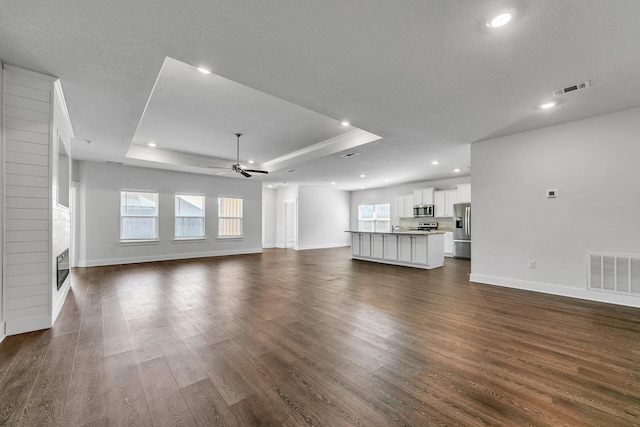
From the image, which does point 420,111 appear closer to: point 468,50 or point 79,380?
point 468,50

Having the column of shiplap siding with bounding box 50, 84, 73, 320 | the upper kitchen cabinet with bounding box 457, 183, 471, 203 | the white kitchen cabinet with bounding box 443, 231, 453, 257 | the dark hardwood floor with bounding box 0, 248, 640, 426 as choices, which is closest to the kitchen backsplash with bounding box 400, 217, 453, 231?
the white kitchen cabinet with bounding box 443, 231, 453, 257

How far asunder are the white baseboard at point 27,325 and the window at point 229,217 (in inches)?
247

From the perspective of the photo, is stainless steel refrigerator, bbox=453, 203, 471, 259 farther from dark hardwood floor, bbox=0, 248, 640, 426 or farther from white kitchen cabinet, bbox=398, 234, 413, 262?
dark hardwood floor, bbox=0, 248, 640, 426

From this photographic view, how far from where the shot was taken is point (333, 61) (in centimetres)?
256

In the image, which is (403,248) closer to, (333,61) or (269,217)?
(333,61)

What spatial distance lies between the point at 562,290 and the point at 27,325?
7102mm

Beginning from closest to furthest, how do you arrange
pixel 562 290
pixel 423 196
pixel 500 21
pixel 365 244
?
1. pixel 500 21
2. pixel 562 290
3. pixel 365 244
4. pixel 423 196

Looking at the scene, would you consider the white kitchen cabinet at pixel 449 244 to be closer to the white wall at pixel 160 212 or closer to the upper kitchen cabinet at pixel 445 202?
the upper kitchen cabinet at pixel 445 202

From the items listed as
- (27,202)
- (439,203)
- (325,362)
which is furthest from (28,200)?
(439,203)

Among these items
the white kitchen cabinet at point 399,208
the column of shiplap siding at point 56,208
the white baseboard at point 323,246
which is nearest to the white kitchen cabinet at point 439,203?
the white kitchen cabinet at point 399,208

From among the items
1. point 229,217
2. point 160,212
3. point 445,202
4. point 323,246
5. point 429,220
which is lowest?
point 323,246

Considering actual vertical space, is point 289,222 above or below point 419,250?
above

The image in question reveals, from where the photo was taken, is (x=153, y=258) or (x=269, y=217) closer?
(x=153, y=258)

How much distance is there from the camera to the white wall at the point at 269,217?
11992mm
